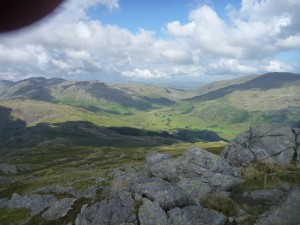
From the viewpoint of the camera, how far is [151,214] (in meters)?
18.8

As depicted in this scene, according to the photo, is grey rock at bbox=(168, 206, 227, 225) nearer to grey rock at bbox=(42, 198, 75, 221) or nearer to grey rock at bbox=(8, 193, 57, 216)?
grey rock at bbox=(42, 198, 75, 221)

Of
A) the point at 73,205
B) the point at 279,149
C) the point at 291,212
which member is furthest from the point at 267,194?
the point at 73,205

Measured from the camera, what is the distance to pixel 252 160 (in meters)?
27.5

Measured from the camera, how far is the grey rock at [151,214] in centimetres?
1822

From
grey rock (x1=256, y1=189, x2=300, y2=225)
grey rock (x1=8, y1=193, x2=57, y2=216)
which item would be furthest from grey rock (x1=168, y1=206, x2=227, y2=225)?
grey rock (x1=8, y1=193, x2=57, y2=216)

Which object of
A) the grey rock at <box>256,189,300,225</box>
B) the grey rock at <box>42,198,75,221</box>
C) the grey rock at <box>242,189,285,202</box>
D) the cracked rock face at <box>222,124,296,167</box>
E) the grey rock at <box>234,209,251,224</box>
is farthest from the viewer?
the cracked rock face at <box>222,124,296,167</box>

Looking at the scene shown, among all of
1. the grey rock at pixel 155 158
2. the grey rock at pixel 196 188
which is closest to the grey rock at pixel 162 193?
the grey rock at pixel 196 188

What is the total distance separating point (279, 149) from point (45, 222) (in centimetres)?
1935

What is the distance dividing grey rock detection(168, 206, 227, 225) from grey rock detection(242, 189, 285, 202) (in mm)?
2937

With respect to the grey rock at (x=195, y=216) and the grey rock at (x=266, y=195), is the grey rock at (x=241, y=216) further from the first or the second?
the grey rock at (x=266, y=195)

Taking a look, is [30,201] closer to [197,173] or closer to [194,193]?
[197,173]

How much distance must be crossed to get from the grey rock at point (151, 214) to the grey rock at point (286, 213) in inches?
220

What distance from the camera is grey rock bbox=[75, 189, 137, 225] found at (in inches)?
754

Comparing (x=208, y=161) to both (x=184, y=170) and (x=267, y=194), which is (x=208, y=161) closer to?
(x=184, y=170)
